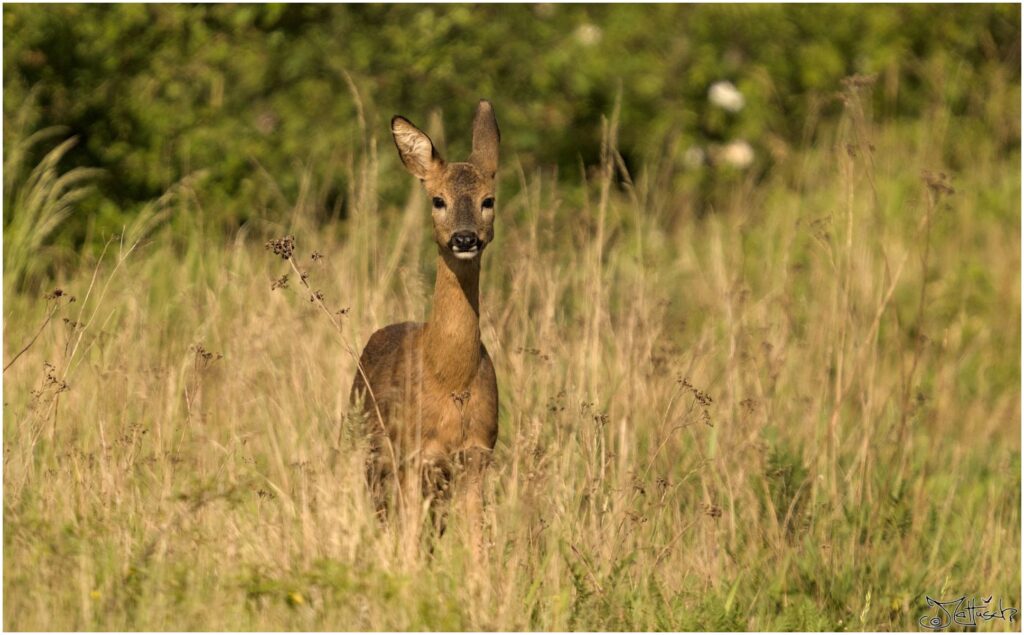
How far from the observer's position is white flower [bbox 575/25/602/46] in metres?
12.3

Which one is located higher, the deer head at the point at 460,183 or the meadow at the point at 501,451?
the deer head at the point at 460,183

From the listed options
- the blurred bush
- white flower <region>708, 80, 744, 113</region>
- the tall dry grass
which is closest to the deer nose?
the tall dry grass

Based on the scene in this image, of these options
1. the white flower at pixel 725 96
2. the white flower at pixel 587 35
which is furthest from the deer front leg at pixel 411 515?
the white flower at pixel 725 96

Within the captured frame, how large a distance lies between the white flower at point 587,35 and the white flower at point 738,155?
5.15 ft

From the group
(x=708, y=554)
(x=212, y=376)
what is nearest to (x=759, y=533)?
(x=708, y=554)

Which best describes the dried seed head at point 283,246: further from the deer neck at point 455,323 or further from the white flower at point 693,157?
the white flower at point 693,157

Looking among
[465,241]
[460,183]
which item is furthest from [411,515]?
[460,183]

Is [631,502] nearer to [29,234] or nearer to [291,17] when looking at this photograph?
[29,234]

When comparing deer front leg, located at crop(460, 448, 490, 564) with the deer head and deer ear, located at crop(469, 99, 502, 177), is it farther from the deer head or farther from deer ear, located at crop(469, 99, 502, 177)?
deer ear, located at crop(469, 99, 502, 177)

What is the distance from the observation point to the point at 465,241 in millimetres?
5828

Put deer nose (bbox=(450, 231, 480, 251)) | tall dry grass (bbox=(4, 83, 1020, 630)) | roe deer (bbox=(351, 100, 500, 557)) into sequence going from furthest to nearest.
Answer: roe deer (bbox=(351, 100, 500, 557)) < deer nose (bbox=(450, 231, 480, 251)) < tall dry grass (bbox=(4, 83, 1020, 630))

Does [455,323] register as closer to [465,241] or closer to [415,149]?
[465,241]

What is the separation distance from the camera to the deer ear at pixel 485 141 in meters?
6.34

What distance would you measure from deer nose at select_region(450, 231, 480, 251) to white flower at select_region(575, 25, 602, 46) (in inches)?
265
